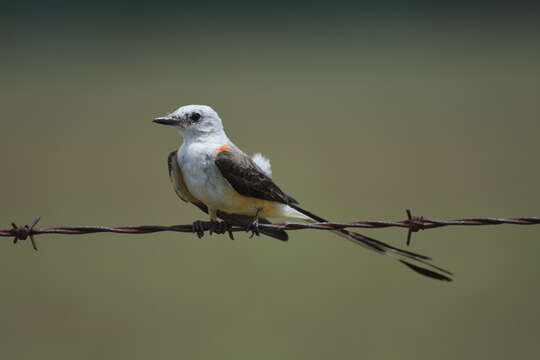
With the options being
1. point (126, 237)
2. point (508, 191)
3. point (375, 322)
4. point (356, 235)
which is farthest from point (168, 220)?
point (356, 235)

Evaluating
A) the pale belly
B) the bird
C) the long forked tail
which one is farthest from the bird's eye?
the long forked tail

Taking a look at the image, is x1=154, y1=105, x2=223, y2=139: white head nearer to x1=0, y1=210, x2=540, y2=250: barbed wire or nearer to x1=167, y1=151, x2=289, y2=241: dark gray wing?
x1=167, y1=151, x2=289, y2=241: dark gray wing

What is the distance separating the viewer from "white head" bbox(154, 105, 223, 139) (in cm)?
530

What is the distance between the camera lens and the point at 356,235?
15.5 ft

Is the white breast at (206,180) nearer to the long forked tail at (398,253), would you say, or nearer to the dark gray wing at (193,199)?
the dark gray wing at (193,199)

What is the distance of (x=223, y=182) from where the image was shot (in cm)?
498

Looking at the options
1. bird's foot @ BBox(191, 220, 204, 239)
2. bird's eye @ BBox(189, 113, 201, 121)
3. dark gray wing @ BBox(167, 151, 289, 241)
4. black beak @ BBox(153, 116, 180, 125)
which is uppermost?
bird's eye @ BBox(189, 113, 201, 121)

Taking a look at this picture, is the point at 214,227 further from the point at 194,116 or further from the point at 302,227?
the point at 302,227

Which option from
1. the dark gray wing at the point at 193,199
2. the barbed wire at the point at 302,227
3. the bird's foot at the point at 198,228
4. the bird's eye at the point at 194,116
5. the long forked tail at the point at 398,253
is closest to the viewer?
the barbed wire at the point at 302,227

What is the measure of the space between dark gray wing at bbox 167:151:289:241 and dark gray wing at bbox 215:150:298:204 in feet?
0.87

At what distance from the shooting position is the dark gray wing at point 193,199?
17.1 feet

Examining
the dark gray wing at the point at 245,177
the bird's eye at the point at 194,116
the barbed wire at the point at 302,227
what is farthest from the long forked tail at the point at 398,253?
the bird's eye at the point at 194,116

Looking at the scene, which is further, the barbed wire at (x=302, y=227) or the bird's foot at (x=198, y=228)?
the bird's foot at (x=198, y=228)

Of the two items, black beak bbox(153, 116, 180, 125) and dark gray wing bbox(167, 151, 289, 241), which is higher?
black beak bbox(153, 116, 180, 125)
